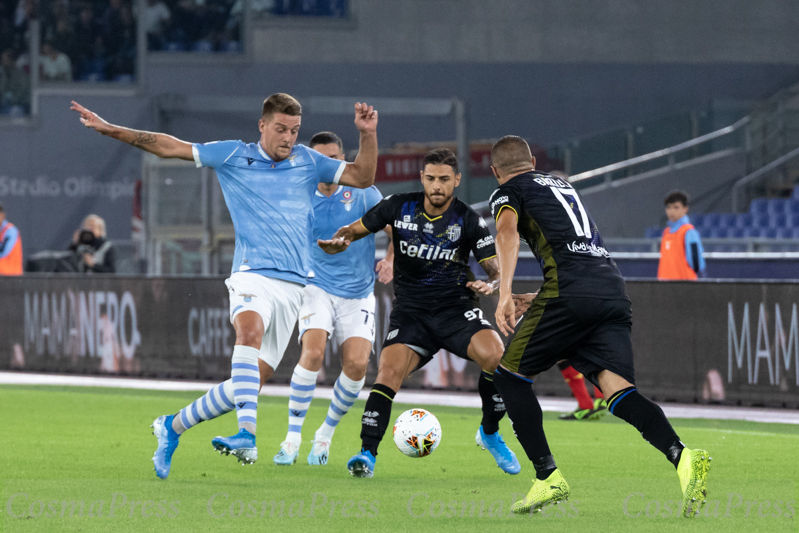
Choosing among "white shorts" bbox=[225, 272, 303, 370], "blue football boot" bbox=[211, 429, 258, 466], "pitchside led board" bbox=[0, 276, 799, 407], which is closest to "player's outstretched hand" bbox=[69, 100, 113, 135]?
"white shorts" bbox=[225, 272, 303, 370]

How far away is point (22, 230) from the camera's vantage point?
81.9 ft

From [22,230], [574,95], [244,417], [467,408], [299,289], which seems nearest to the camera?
[244,417]

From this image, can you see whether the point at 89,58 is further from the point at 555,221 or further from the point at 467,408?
the point at 555,221

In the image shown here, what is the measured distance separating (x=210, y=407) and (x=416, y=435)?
4.16 ft

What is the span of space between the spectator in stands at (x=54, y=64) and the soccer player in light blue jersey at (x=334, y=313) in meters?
19.8

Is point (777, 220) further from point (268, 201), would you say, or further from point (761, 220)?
point (268, 201)

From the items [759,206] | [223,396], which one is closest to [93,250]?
[223,396]

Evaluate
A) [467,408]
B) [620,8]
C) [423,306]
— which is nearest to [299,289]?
[423,306]

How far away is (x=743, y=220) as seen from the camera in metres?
21.7

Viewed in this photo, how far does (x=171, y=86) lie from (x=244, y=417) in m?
20.8

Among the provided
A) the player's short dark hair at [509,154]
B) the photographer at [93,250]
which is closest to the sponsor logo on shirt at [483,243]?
the player's short dark hair at [509,154]

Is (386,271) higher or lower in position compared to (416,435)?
higher

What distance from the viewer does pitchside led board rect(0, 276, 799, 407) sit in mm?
10930

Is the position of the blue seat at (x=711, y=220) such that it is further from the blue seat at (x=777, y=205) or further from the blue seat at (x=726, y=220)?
the blue seat at (x=777, y=205)
